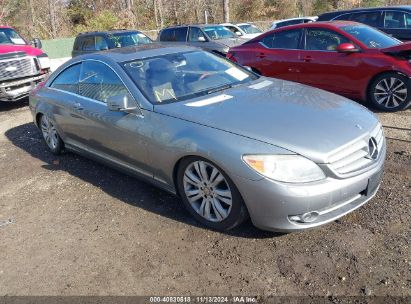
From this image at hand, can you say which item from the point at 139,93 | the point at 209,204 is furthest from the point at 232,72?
the point at 209,204

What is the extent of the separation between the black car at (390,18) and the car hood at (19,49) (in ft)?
25.8

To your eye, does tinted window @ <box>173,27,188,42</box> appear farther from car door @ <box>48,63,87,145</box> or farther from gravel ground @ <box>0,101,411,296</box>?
gravel ground @ <box>0,101,411,296</box>

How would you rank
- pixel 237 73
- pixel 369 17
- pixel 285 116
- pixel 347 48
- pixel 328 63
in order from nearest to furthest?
1. pixel 285 116
2. pixel 237 73
3. pixel 347 48
4. pixel 328 63
5. pixel 369 17

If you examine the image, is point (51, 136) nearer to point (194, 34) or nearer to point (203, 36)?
point (203, 36)

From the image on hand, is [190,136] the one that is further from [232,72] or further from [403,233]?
[403,233]

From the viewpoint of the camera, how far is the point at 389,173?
4.28 m

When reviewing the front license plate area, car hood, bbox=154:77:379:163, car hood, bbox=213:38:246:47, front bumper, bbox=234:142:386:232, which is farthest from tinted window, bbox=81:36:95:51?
the front license plate area

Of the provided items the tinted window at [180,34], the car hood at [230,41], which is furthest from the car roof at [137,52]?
the tinted window at [180,34]

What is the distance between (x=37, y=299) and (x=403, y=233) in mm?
2928

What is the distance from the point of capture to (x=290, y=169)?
298 centimetres

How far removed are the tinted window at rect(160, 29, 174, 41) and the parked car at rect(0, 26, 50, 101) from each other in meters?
4.94

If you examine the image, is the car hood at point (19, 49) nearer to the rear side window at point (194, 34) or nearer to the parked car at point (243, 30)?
the rear side window at point (194, 34)

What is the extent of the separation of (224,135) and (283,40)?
15.9ft

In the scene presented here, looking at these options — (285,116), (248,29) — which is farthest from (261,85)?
(248,29)
